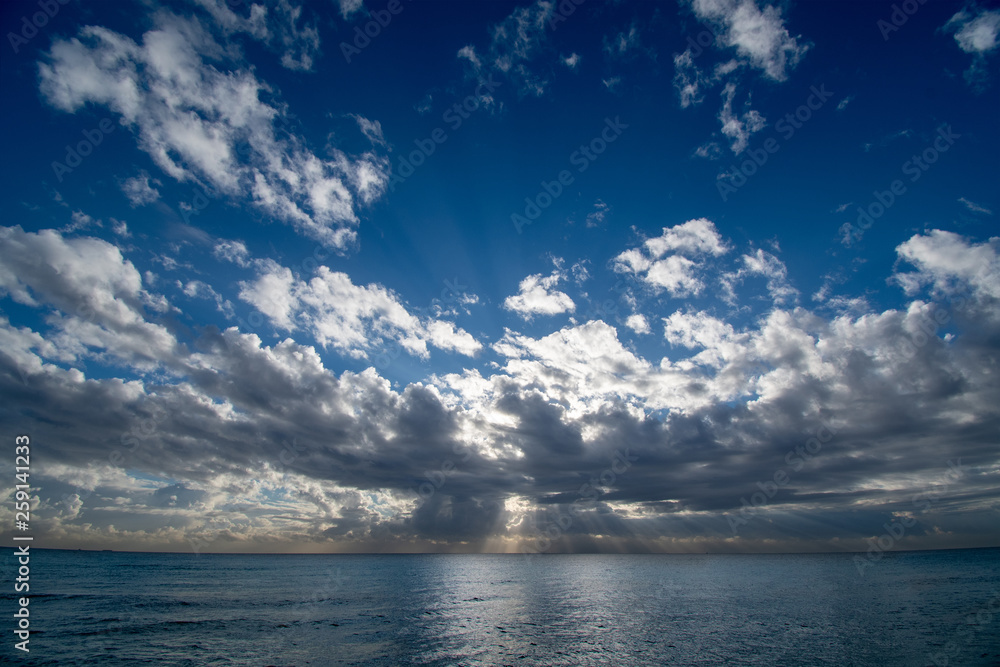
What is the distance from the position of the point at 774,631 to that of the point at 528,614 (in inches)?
1135

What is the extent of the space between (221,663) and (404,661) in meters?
14.1

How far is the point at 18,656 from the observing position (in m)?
32.9

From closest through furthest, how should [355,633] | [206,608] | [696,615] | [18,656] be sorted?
[18,656] < [355,633] < [696,615] < [206,608]

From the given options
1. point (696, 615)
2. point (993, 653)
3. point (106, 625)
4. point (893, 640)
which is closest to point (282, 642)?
point (106, 625)

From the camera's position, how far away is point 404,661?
34656mm

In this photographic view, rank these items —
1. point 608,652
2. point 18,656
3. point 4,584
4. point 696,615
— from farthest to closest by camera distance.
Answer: point 4,584
point 696,615
point 608,652
point 18,656

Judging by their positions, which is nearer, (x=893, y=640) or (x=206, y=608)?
(x=893, y=640)

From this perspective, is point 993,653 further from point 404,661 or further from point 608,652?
point 404,661

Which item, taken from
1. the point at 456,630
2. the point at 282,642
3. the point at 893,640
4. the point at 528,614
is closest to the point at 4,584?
the point at 282,642

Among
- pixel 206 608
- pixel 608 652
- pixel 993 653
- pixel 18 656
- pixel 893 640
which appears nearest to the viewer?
pixel 18 656

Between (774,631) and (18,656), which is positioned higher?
(18,656)

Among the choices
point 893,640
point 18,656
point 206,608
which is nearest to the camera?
point 18,656

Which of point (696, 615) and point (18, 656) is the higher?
point (18, 656)

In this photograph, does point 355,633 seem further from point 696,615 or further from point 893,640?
point 893,640
